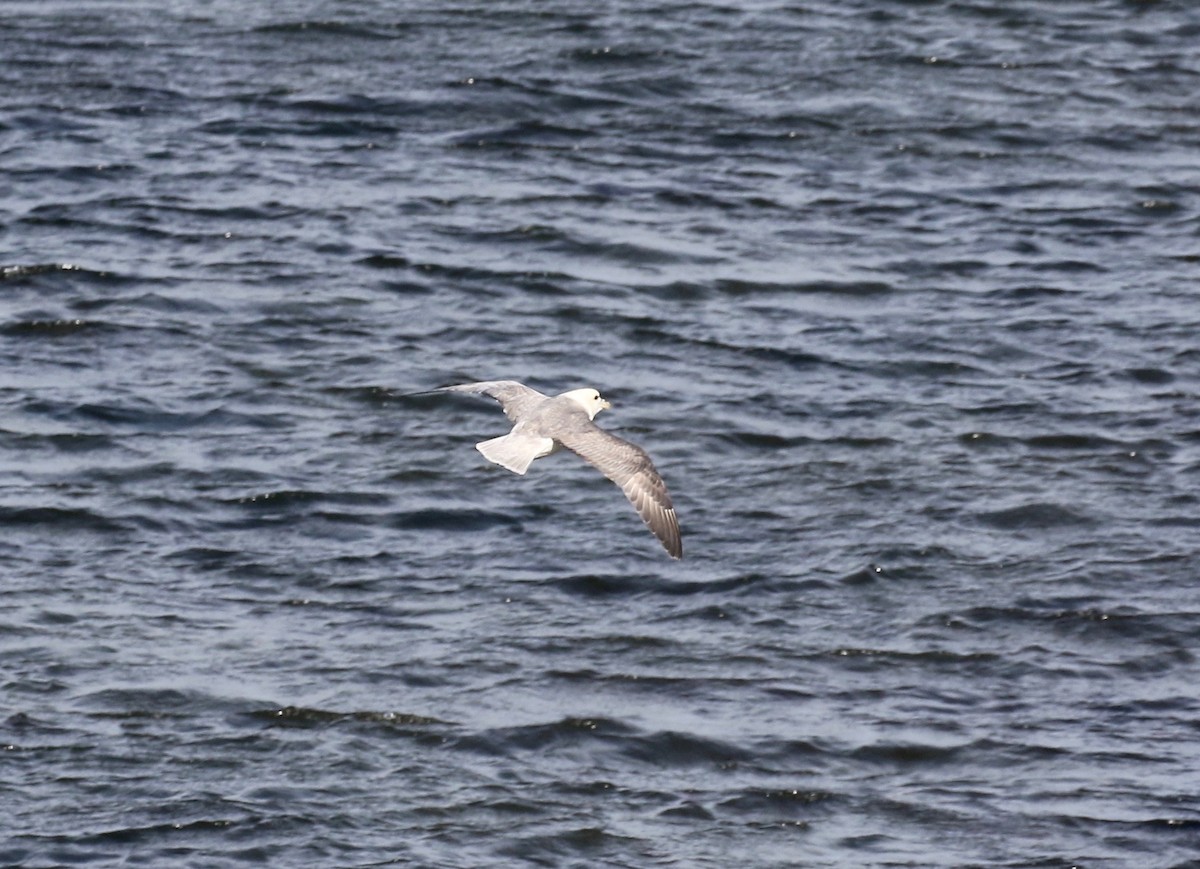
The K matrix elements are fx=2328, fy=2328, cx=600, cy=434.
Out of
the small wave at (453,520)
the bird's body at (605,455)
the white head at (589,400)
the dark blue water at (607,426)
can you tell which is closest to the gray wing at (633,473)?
the bird's body at (605,455)

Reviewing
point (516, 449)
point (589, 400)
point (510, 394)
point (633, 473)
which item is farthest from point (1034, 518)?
point (516, 449)

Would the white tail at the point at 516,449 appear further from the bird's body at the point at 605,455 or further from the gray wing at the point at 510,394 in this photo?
the gray wing at the point at 510,394

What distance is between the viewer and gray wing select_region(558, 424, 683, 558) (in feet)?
29.6

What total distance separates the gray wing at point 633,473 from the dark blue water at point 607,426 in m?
1.06

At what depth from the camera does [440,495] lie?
38.2ft

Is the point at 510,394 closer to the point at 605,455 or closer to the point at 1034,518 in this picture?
the point at 605,455

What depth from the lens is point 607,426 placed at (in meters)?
12.2

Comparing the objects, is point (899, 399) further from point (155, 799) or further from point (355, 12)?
point (355, 12)

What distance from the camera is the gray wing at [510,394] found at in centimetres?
973

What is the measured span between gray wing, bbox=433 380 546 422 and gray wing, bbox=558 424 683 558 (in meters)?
0.61

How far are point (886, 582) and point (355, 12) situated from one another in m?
7.93

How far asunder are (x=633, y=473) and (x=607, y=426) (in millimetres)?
3195

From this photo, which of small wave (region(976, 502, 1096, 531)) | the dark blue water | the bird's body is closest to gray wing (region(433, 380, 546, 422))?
the bird's body

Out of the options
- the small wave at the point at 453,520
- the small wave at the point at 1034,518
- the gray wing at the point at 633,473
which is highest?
the gray wing at the point at 633,473
